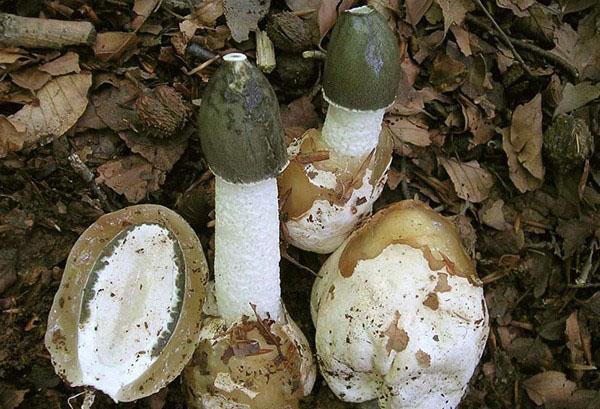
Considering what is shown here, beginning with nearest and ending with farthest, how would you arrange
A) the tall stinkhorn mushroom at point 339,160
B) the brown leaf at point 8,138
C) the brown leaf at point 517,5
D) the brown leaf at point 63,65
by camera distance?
the tall stinkhorn mushroom at point 339,160, the brown leaf at point 8,138, the brown leaf at point 63,65, the brown leaf at point 517,5

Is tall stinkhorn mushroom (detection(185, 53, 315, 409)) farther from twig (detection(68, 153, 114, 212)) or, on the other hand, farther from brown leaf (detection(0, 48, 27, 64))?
brown leaf (detection(0, 48, 27, 64))

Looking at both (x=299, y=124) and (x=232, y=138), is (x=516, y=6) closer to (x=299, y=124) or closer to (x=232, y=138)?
(x=299, y=124)

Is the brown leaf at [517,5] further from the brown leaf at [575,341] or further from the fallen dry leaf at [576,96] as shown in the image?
the brown leaf at [575,341]

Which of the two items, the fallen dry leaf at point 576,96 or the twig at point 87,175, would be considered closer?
the twig at point 87,175

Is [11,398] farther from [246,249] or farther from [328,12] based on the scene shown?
[328,12]

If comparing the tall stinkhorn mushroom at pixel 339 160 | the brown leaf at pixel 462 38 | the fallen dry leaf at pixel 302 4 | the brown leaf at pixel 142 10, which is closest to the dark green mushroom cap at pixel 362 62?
the tall stinkhorn mushroom at pixel 339 160

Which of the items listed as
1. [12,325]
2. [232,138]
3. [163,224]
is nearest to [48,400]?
[12,325]

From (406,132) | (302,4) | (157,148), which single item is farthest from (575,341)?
(157,148)
